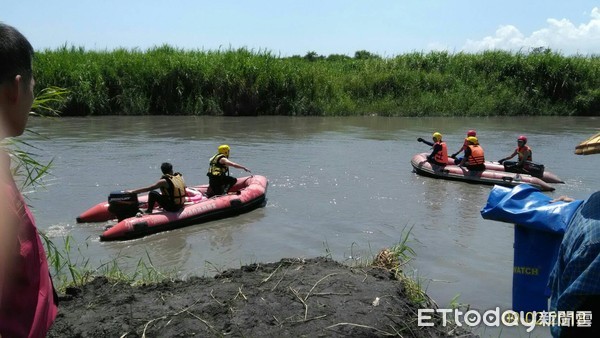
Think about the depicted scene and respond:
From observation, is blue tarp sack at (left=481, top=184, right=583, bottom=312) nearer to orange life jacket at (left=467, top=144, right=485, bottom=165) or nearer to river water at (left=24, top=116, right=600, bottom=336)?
river water at (left=24, top=116, right=600, bottom=336)

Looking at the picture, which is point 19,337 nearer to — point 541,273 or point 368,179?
point 541,273

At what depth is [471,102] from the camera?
1085 inches

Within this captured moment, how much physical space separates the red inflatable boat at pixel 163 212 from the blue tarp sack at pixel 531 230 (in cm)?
586

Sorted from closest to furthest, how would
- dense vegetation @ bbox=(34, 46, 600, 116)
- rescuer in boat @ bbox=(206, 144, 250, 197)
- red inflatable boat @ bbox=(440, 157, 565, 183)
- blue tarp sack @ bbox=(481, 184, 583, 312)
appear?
blue tarp sack @ bbox=(481, 184, 583, 312), rescuer in boat @ bbox=(206, 144, 250, 197), red inflatable boat @ bbox=(440, 157, 565, 183), dense vegetation @ bbox=(34, 46, 600, 116)

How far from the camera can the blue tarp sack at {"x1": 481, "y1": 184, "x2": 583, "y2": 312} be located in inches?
130

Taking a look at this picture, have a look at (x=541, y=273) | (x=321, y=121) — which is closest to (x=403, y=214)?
(x=541, y=273)

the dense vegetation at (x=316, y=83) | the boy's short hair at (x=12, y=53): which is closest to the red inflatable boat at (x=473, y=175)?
the boy's short hair at (x=12, y=53)

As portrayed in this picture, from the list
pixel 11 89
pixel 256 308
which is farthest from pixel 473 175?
pixel 11 89

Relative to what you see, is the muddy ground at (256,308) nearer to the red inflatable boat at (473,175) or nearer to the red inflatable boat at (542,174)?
the red inflatable boat at (473,175)

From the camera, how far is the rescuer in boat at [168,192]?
913 cm

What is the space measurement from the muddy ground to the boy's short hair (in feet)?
8.31

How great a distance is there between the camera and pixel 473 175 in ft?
42.1
